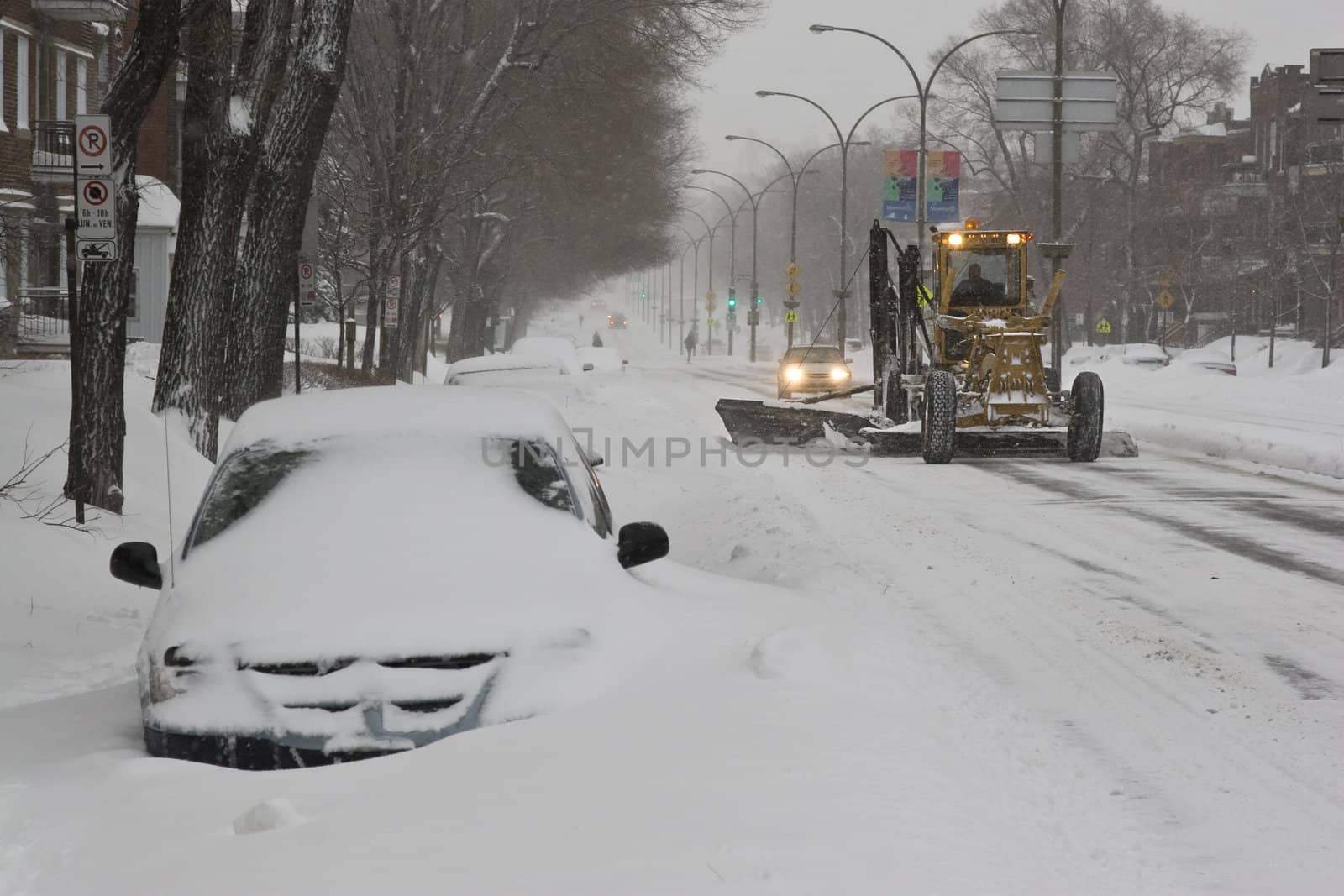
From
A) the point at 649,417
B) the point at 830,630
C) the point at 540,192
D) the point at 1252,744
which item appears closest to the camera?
the point at 1252,744

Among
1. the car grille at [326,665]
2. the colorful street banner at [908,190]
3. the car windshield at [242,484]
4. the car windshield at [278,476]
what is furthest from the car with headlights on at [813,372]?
the car grille at [326,665]

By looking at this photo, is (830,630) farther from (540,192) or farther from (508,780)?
(540,192)

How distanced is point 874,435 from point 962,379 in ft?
4.68

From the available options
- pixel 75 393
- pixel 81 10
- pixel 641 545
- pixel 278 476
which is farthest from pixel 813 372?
pixel 278 476

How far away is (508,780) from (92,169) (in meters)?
8.04

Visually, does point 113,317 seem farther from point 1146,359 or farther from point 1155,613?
point 1146,359

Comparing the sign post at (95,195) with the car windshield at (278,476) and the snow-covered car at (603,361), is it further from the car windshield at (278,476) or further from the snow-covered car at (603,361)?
the snow-covered car at (603,361)

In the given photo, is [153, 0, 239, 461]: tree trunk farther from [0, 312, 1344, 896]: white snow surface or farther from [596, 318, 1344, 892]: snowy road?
[596, 318, 1344, 892]: snowy road

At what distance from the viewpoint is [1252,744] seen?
6.45m

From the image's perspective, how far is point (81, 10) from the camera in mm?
34281

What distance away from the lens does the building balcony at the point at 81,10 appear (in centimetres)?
3300

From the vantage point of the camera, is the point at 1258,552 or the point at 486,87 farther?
the point at 486,87

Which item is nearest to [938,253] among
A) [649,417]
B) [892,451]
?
[892,451]

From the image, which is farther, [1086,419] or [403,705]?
[1086,419]
